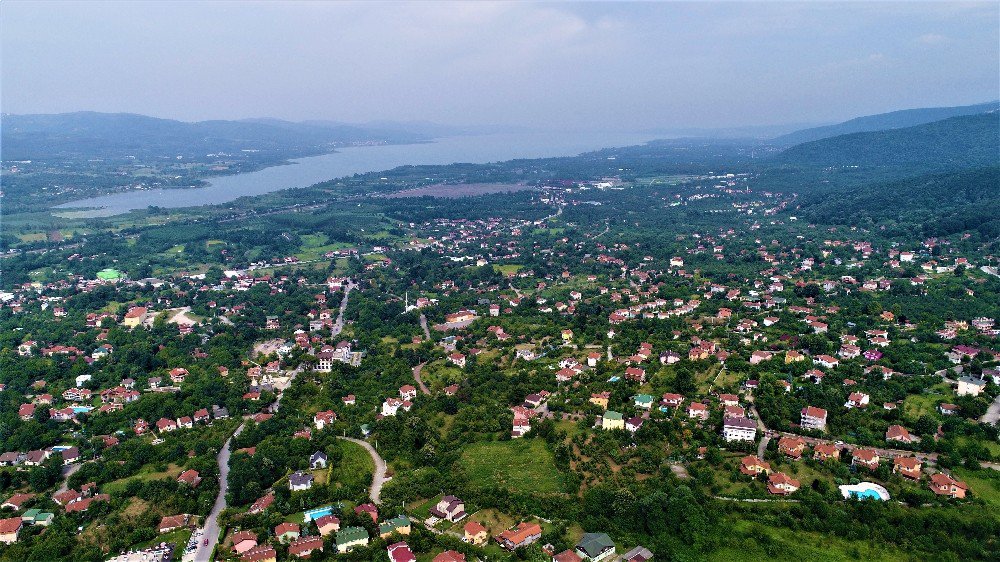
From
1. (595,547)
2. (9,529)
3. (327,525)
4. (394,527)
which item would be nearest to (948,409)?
(595,547)

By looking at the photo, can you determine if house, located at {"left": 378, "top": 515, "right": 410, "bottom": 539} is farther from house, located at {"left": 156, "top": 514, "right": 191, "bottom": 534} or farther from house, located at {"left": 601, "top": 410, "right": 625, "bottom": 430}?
house, located at {"left": 601, "top": 410, "right": 625, "bottom": 430}

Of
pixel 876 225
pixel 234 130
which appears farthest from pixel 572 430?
pixel 234 130

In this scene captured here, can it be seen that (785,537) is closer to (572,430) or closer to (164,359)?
(572,430)

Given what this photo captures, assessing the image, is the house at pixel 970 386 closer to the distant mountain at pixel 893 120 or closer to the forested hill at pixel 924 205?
the forested hill at pixel 924 205

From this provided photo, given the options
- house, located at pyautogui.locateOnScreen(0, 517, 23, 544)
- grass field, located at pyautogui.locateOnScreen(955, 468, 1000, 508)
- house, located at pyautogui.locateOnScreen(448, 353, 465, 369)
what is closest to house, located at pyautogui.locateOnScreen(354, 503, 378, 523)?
house, located at pyautogui.locateOnScreen(0, 517, 23, 544)

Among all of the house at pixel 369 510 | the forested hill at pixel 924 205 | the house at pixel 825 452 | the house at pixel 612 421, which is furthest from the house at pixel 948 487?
the forested hill at pixel 924 205

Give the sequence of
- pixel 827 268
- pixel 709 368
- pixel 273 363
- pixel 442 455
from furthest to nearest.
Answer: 1. pixel 827 268
2. pixel 273 363
3. pixel 709 368
4. pixel 442 455
